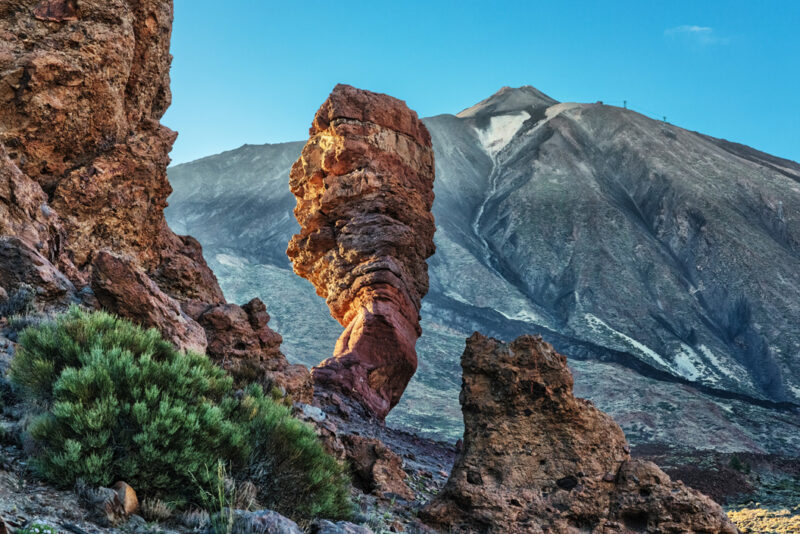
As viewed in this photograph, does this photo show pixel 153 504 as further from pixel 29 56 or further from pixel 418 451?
pixel 418 451

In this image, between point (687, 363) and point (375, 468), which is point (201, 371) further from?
point (687, 363)

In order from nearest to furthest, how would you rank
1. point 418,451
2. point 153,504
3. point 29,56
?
point 153,504
point 29,56
point 418,451

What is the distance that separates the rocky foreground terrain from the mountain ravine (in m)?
11.7

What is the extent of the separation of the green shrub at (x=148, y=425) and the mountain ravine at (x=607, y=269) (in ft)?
68.6

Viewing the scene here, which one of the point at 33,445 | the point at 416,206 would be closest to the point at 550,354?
the point at 33,445

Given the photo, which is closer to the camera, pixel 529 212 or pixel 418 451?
pixel 418 451

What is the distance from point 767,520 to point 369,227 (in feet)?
38.8

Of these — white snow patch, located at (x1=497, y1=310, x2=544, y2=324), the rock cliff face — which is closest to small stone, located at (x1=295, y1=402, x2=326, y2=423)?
the rock cliff face

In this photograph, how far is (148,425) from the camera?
3.87 meters

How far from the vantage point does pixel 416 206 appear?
1900cm

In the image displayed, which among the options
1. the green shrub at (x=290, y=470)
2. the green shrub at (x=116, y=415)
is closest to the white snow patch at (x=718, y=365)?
the green shrub at (x=290, y=470)

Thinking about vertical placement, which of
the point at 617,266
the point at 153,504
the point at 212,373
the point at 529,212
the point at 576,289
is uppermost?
the point at 529,212

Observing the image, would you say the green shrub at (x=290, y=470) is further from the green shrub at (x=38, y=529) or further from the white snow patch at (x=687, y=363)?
the white snow patch at (x=687, y=363)

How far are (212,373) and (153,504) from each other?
7.32 feet
